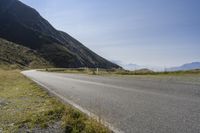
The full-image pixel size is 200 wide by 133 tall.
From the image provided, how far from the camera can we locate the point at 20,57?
152375 millimetres

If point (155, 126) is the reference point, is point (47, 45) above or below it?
above

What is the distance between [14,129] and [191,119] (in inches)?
159

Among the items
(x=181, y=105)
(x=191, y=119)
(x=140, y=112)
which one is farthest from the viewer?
(x=181, y=105)

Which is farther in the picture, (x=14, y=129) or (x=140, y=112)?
(x=140, y=112)

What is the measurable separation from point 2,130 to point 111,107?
365 centimetres

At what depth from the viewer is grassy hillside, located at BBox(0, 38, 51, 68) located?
13784cm

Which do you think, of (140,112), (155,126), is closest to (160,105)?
(140,112)

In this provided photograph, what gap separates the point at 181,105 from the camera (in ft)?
29.7

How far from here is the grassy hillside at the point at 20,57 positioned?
137837 millimetres

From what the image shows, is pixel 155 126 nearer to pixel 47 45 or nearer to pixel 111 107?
pixel 111 107

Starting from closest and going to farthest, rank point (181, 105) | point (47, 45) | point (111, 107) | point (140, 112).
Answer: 1. point (140, 112)
2. point (181, 105)
3. point (111, 107)
4. point (47, 45)

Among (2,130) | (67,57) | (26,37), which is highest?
(26,37)

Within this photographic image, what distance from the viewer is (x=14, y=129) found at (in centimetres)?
724

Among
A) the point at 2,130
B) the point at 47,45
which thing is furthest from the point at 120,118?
the point at 47,45
